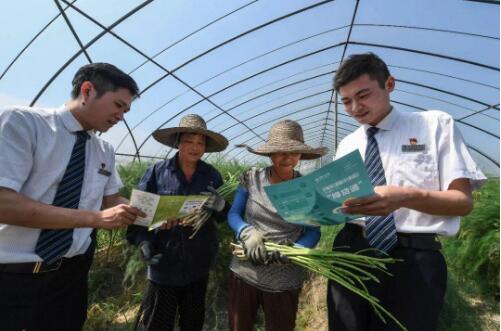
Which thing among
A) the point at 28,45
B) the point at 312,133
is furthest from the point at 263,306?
the point at 312,133

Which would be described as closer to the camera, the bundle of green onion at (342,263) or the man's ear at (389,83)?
the bundle of green onion at (342,263)

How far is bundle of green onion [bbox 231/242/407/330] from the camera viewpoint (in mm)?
1302

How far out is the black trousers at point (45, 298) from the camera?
4.57 ft

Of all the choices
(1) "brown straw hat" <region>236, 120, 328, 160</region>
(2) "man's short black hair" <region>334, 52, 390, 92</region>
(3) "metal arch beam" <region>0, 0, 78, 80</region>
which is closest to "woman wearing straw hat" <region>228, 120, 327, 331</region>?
(1) "brown straw hat" <region>236, 120, 328, 160</region>

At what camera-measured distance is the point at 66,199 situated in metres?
1.52

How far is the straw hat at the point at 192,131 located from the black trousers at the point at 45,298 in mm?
993

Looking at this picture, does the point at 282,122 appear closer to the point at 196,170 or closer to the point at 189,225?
the point at 196,170

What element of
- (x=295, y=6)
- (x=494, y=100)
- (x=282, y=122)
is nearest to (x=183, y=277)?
(x=282, y=122)

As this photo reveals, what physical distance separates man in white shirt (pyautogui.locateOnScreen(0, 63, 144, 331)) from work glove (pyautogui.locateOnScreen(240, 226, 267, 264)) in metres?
0.57

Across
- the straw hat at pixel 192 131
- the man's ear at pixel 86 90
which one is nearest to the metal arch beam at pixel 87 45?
the straw hat at pixel 192 131

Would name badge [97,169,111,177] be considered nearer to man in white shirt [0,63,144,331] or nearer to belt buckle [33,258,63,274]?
man in white shirt [0,63,144,331]

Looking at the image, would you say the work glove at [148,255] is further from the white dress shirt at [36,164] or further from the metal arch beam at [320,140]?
the metal arch beam at [320,140]

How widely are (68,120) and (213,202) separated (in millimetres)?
959

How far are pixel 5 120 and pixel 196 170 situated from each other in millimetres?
1134
